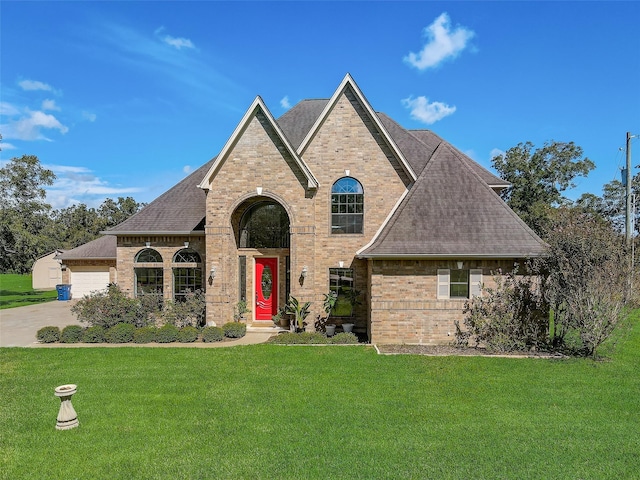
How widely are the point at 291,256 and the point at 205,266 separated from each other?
3.87 m

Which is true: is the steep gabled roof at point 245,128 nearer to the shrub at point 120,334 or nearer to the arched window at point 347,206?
the arched window at point 347,206

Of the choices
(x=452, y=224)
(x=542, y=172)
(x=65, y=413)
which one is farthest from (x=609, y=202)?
(x=65, y=413)

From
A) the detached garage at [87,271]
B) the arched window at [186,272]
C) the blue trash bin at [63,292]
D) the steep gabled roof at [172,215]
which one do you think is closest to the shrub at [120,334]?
the arched window at [186,272]

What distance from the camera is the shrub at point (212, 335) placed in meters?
12.9

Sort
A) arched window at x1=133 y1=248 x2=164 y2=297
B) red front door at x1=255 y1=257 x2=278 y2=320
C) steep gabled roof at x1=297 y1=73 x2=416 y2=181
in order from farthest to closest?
arched window at x1=133 y1=248 x2=164 y2=297 < red front door at x1=255 y1=257 x2=278 y2=320 < steep gabled roof at x1=297 y1=73 x2=416 y2=181

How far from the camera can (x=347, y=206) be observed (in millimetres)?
14898

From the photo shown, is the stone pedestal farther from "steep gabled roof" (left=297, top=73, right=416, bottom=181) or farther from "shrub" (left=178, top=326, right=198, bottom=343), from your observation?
"steep gabled roof" (left=297, top=73, right=416, bottom=181)

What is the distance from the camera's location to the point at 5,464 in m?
5.44

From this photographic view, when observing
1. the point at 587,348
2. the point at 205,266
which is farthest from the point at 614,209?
the point at 205,266

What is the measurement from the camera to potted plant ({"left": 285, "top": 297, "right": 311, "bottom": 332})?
1381 cm

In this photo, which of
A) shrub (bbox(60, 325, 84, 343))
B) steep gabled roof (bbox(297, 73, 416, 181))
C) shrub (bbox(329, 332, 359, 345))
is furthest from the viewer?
steep gabled roof (bbox(297, 73, 416, 181))

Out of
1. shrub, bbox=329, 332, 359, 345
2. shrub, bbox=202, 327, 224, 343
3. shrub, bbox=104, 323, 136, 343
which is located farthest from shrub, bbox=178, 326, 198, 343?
shrub, bbox=329, 332, 359, 345

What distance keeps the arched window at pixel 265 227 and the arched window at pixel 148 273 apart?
3.80 metres

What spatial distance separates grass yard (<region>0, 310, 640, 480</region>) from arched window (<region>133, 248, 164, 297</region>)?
5798mm
